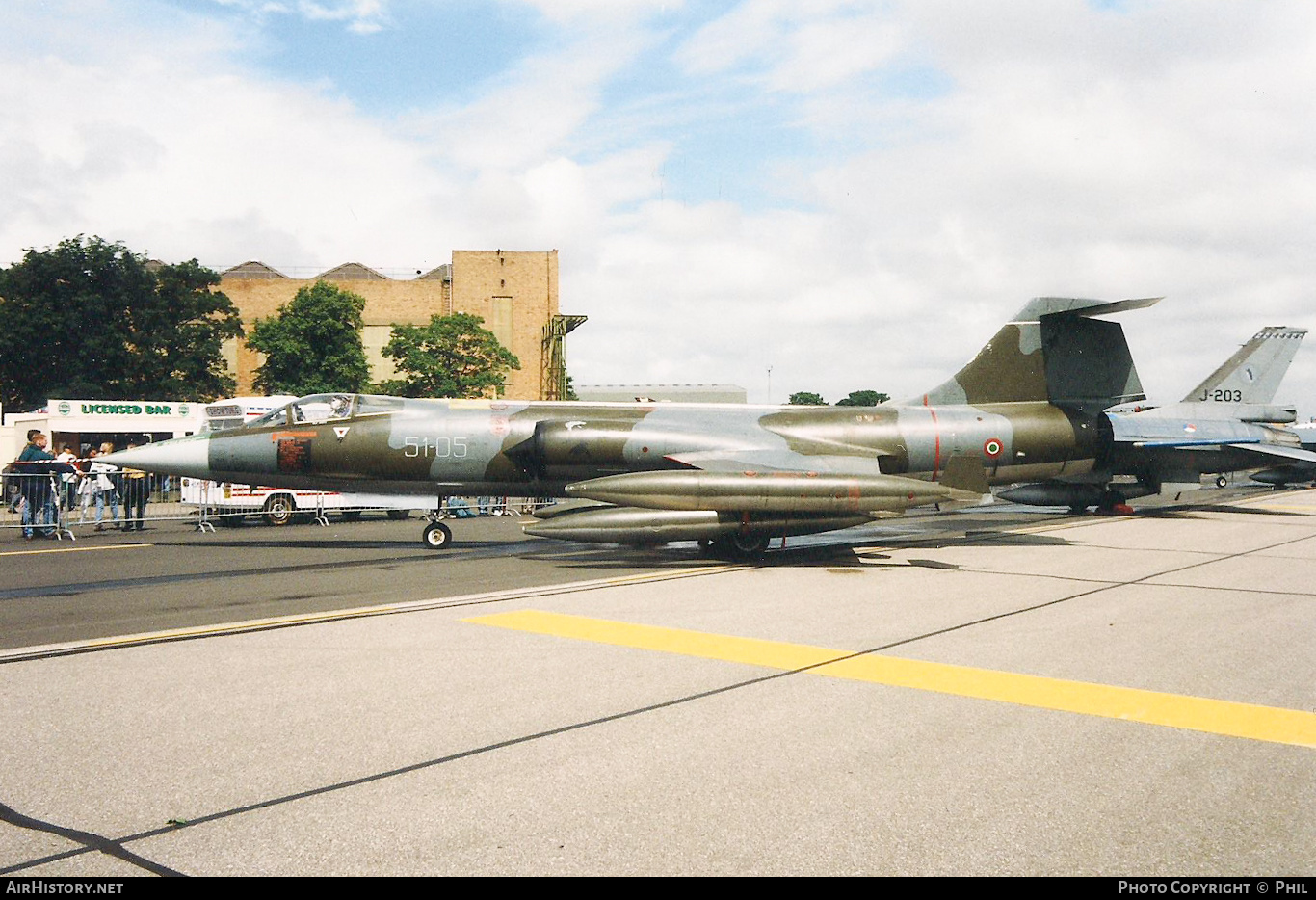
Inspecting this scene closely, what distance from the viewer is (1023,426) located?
1705 centimetres

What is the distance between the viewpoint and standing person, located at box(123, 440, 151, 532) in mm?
21203

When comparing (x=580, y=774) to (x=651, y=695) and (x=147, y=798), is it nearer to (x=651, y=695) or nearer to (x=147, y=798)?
(x=651, y=695)

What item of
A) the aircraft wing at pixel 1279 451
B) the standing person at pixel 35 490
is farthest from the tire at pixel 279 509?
the aircraft wing at pixel 1279 451

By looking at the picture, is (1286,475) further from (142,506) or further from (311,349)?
(311,349)

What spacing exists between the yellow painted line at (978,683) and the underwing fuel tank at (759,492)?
4.61m

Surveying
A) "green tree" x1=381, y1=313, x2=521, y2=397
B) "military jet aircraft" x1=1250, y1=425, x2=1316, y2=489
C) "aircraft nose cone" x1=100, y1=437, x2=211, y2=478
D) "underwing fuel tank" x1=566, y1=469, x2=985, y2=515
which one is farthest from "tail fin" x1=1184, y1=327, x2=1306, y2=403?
"green tree" x1=381, y1=313, x2=521, y2=397

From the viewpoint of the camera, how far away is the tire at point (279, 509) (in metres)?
23.1

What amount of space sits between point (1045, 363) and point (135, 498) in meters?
20.1

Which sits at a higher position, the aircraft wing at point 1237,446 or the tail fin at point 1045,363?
the tail fin at point 1045,363

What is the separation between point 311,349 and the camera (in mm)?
59156

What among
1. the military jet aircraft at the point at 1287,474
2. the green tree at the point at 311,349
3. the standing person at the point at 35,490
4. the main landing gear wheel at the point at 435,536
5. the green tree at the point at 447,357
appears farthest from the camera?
the green tree at the point at 311,349

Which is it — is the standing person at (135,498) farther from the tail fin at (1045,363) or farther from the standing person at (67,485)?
the tail fin at (1045,363)

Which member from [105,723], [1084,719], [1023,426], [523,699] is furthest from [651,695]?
[1023,426]

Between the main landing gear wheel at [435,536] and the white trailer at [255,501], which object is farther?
the white trailer at [255,501]
